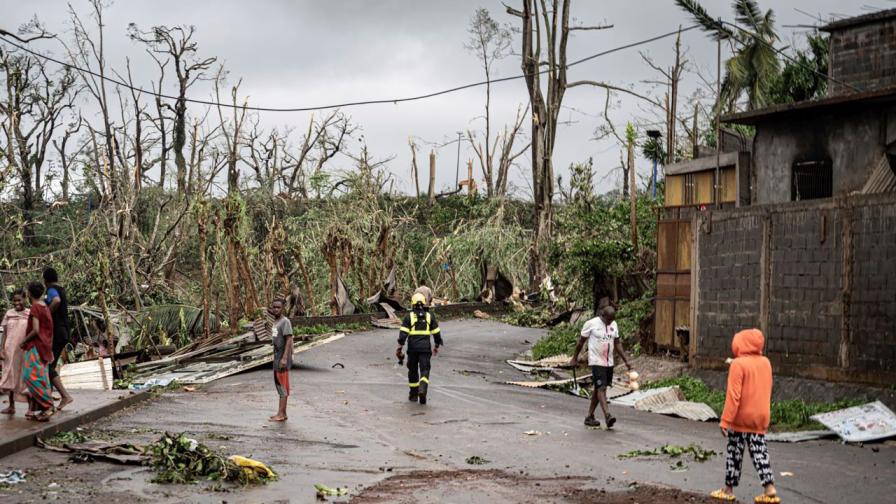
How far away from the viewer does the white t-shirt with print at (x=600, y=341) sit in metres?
15.0

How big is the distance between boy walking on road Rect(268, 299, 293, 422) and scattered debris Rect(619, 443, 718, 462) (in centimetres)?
482

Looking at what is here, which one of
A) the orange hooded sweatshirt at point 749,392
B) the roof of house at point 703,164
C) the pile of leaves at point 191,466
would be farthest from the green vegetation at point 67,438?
the roof of house at point 703,164

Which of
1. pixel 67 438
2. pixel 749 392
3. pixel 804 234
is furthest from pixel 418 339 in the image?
pixel 749 392

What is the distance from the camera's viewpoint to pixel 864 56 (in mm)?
23891

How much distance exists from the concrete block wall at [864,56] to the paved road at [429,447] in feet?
34.0

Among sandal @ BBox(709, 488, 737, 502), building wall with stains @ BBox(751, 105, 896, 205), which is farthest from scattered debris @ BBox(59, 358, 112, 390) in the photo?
building wall with stains @ BBox(751, 105, 896, 205)

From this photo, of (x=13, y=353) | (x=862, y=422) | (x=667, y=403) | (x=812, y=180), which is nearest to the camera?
(x=13, y=353)

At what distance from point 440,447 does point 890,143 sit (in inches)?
477

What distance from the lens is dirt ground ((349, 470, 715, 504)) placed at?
9078mm

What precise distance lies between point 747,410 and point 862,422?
5.69 m

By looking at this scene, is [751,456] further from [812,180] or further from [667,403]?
[812,180]

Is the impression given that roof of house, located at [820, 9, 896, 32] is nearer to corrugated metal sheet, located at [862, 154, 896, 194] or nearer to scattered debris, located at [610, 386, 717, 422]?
corrugated metal sheet, located at [862, 154, 896, 194]

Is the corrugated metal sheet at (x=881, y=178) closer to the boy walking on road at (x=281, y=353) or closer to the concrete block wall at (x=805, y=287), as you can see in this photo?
the concrete block wall at (x=805, y=287)

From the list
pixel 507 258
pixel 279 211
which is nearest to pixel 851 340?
pixel 507 258
